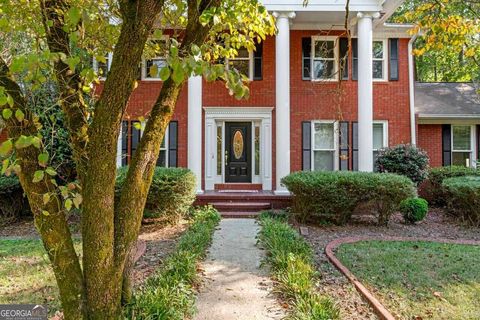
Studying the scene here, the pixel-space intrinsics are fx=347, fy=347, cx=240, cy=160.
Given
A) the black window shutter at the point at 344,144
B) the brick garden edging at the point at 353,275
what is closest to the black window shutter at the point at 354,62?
the black window shutter at the point at 344,144

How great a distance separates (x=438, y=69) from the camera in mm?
21031

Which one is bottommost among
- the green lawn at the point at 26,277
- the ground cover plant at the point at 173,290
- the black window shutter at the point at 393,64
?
the green lawn at the point at 26,277

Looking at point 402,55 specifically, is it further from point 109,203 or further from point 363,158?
point 109,203

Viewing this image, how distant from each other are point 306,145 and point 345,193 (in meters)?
4.00

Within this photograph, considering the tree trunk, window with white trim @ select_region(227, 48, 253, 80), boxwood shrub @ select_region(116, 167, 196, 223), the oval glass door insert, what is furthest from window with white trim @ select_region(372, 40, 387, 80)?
the tree trunk

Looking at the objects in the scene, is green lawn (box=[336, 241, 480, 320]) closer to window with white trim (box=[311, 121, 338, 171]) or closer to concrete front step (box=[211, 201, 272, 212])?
concrete front step (box=[211, 201, 272, 212])

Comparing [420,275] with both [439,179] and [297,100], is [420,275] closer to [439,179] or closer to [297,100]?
[439,179]

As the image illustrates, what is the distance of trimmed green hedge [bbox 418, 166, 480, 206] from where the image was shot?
10.6 metres

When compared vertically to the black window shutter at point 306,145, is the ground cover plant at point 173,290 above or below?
below

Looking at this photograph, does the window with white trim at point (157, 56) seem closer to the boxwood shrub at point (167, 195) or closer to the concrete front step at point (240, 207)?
the boxwood shrub at point (167, 195)

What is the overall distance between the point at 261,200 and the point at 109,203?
307 inches

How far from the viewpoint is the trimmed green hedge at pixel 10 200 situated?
337 inches

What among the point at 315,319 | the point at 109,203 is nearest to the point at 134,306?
the point at 109,203

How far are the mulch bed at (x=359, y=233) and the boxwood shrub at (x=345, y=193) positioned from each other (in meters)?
0.36
